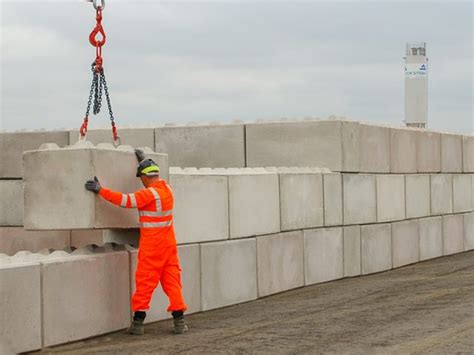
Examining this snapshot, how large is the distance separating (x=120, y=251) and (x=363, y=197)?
6.50 meters

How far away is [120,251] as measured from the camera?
9414 millimetres

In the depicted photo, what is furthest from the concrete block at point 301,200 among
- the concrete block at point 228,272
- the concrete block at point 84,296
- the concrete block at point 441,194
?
the concrete block at point 441,194

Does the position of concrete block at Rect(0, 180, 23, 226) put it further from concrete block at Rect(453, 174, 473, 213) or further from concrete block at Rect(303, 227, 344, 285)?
concrete block at Rect(453, 174, 473, 213)

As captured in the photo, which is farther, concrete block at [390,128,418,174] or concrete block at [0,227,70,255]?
concrete block at [390,128,418,174]

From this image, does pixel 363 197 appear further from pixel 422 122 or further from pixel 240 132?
pixel 422 122

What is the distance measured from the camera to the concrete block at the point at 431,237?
17344mm

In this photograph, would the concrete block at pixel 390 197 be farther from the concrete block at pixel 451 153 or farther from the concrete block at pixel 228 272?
the concrete block at pixel 228 272

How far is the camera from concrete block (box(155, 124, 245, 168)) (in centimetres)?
1431

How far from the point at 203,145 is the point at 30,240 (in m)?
3.18

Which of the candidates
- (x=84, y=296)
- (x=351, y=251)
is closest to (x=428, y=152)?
(x=351, y=251)

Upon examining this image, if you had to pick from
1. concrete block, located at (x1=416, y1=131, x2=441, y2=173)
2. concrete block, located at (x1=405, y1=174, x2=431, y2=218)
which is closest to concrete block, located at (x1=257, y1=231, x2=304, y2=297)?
concrete block, located at (x1=405, y1=174, x2=431, y2=218)

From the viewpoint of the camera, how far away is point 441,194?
18219 mm

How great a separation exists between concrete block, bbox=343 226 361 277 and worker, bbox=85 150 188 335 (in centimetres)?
584

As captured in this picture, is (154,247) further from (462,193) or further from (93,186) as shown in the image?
(462,193)
